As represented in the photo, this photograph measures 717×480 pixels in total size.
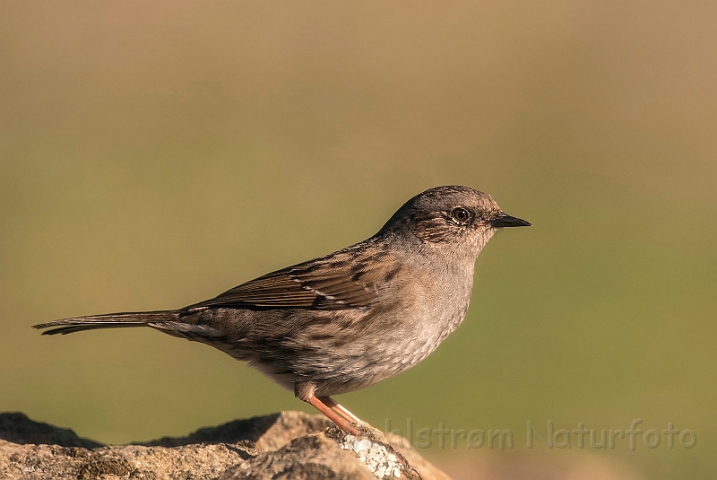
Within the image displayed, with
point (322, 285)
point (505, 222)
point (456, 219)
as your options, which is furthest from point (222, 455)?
point (505, 222)

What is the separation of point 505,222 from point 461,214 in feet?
1.16

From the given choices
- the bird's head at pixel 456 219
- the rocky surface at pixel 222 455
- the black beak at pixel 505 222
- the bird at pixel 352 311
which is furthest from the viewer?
the bird's head at pixel 456 219

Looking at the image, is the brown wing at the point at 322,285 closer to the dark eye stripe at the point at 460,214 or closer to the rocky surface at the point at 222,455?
the dark eye stripe at the point at 460,214

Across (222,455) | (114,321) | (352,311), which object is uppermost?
(352,311)

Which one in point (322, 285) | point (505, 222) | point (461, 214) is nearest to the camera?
point (322, 285)

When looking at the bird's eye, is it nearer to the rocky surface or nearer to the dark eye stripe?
the dark eye stripe

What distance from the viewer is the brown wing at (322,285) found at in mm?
6637

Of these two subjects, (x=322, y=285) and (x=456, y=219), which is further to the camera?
(x=456, y=219)

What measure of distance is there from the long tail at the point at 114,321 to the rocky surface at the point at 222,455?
2.44 feet

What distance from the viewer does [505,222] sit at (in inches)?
278

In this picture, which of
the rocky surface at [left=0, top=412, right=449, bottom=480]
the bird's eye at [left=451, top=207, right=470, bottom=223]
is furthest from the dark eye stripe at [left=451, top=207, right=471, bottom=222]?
the rocky surface at [left=0, top=412, right=449, bottom=480]

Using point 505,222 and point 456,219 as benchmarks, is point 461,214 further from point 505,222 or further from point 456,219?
point 505,222

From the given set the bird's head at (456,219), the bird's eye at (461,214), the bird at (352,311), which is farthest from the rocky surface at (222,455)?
the bird's eye at (461,214)

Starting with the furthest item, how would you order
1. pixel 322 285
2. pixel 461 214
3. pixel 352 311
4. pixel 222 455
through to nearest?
pixel 461 214 → pixel 322 285 → pixel 352 311 → pixel 222 455
